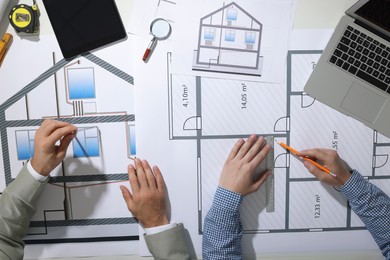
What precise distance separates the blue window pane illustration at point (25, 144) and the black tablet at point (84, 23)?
254 mm

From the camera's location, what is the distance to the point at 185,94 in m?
0.96

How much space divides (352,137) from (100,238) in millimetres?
751

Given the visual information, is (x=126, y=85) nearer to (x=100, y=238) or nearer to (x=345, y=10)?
(x=100, y=238)

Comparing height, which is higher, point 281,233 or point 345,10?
point 345,10

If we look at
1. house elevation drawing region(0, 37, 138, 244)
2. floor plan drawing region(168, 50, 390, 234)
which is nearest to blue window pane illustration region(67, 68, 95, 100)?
house elevation drawing region(0, 37, 138, 244)

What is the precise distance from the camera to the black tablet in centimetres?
93

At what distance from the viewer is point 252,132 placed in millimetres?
970

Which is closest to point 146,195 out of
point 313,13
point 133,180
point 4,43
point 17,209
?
point 133,180

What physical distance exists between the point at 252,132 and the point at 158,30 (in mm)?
370

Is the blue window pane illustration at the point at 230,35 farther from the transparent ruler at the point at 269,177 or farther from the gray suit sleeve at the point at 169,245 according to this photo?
the gray suit sleeve at the point at 169,245

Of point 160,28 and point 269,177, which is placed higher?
point 160,28

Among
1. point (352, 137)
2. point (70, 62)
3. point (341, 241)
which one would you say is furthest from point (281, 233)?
point (70, 62)

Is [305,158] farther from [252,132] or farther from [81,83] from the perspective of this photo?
[81,83]

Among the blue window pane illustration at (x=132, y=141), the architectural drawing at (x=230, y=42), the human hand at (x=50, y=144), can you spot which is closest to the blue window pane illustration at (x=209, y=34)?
the architectural drawing at (x=230, y=42)
